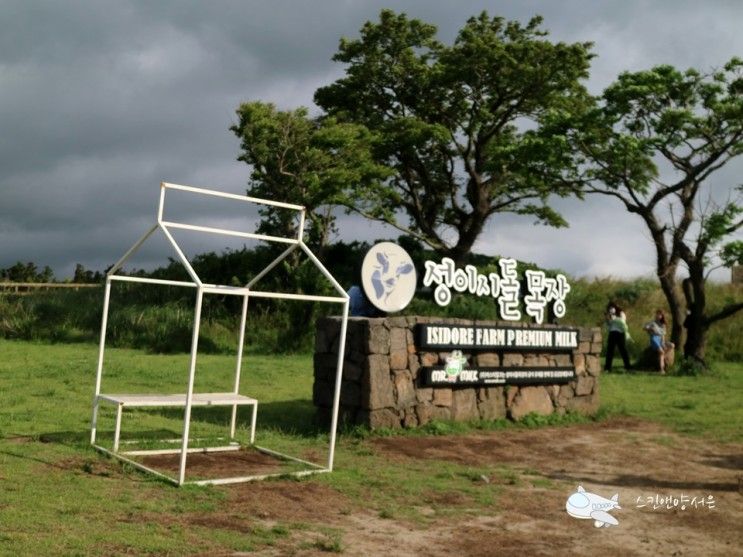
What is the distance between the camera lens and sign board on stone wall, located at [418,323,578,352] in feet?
38.0

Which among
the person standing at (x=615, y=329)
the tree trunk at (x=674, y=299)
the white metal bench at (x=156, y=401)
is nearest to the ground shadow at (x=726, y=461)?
the white metal bench at (x=156, y=401)

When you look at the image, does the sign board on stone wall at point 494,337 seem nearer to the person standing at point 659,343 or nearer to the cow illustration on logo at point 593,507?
the cow illustration on logo at point 593,507

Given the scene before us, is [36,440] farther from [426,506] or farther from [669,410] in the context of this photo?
[669,410]

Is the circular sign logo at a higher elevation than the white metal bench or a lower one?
higher

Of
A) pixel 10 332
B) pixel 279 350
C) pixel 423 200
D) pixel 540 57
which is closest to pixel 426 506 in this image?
pixel 279 350

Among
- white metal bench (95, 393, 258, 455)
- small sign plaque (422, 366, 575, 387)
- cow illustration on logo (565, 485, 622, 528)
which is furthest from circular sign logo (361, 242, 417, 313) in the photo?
cow illustration on logo (565, 485, 622, 528)

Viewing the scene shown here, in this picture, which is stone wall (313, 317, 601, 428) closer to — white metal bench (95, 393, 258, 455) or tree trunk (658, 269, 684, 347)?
white metal bench (95, 393, 258, 455)

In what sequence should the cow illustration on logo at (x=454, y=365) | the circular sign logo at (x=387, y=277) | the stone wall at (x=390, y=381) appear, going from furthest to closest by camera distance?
the cow illustration on logo at (x=454, y=365), the circular sign logo at (x=387, y=277), the stone wall at (x=390, y=381)

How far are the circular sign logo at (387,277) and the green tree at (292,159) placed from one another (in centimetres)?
1584

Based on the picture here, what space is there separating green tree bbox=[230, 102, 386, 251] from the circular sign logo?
52.0 feet

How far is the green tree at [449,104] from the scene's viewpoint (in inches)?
1320

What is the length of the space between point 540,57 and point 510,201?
21.1 feet

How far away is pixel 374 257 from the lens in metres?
11.2

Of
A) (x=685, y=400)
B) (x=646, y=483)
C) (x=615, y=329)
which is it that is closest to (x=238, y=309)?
(x=615, y=329)
